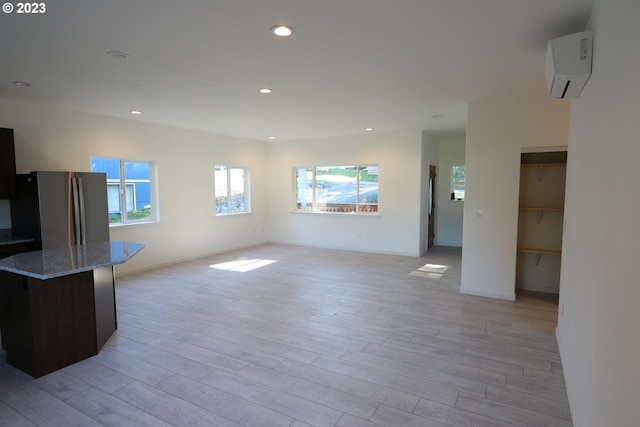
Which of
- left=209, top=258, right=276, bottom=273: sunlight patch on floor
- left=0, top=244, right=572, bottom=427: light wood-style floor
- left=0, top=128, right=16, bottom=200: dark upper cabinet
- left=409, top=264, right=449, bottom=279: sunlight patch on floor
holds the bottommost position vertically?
left=0, top=244, right=572, bottom=427: light wood-style floor

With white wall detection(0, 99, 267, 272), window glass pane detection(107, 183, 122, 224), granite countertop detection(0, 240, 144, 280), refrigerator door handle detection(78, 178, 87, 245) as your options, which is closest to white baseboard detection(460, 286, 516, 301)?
granite countertop detection(0, 240, 144, 280)

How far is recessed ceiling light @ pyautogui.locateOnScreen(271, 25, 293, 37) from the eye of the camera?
249cm

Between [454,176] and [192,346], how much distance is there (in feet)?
24.2

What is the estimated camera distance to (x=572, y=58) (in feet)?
7.30

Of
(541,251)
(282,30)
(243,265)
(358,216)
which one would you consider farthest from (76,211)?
(541,251)

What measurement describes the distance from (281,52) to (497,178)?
128 inches

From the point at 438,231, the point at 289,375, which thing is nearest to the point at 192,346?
the point at 289,375

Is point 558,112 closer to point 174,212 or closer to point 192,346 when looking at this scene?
point 192,346

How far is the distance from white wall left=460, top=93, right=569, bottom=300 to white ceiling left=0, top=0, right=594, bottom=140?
34cm

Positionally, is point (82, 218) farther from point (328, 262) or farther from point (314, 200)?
point (314, 200)

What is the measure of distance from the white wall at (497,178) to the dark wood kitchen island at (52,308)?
13.8 feet

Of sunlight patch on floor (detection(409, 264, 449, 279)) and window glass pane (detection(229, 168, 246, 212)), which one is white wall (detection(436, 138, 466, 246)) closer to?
sunlight patch on floor (detection(409, 264, 449, 279))

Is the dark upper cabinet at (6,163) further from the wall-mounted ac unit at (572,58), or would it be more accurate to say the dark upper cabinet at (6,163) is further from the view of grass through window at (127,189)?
the wall-mounted ac unit at (572,58)

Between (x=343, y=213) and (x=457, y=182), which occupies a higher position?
(x=457, y=182)
